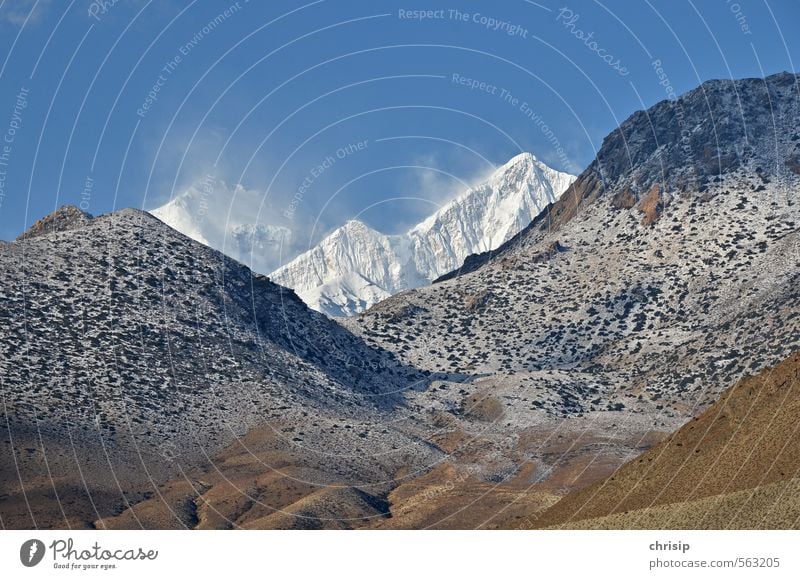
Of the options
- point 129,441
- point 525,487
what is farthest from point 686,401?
point 129,441

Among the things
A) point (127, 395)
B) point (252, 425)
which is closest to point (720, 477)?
point (252, 425)

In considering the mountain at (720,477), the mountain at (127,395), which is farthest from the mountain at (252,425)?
the mountain at (720,477)

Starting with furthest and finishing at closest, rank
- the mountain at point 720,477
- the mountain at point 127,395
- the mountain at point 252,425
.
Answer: the mountain at point 127,395 < the mountain at point 252,425 < the mountain at point 720,477

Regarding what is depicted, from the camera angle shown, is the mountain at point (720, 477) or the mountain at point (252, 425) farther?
the mountain at point (252, 425)

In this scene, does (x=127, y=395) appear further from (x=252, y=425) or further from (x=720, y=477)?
(x=720, y=477)

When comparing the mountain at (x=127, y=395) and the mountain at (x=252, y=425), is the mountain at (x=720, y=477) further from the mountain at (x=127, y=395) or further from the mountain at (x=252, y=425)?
the mountain at (x=127, y=395)
